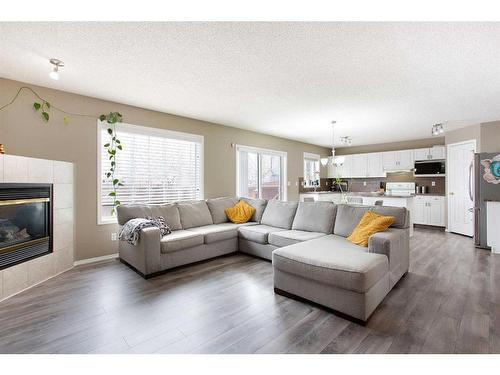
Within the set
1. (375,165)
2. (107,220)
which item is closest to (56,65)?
(107,220)

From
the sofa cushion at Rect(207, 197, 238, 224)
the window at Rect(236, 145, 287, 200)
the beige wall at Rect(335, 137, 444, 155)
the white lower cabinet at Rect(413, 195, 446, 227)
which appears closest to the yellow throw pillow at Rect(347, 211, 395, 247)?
the sofa cushion at Rect(207, 197, 238, 224)

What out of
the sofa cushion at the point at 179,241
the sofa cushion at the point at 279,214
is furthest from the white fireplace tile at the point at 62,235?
the sofa cushion at the point at 279,214

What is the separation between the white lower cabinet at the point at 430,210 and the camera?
19.9 ft

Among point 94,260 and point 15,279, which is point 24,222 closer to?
point 15,279

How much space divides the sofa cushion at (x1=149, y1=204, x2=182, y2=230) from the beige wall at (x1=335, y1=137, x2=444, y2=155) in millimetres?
6484

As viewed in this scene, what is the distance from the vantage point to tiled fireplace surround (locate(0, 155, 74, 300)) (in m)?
2.54

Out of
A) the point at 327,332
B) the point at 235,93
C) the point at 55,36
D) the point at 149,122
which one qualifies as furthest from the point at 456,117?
the point at 55,36

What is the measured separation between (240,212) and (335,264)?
256 centimetres

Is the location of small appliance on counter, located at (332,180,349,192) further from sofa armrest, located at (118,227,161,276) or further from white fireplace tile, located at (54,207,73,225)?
white fireplace tile, located at (54,207,73,225)

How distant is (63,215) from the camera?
3234mm

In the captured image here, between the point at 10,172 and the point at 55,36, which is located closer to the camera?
the point at 55,36

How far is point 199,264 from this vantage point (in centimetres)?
354
